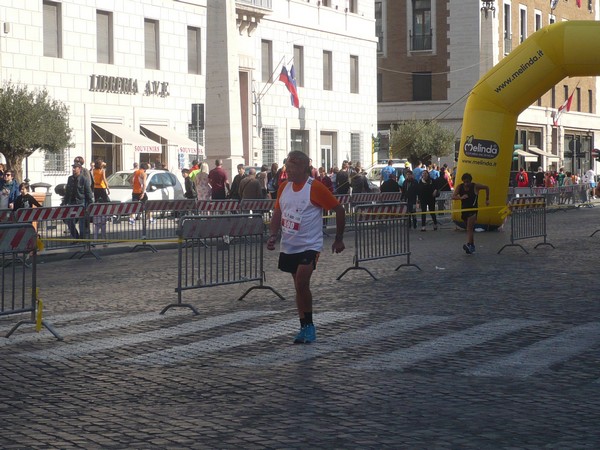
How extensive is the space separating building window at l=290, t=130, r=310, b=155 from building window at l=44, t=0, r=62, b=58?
14.4m

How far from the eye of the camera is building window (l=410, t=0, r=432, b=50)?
7012cm

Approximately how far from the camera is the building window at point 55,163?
37369 millimetres

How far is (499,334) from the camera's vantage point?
11.4m

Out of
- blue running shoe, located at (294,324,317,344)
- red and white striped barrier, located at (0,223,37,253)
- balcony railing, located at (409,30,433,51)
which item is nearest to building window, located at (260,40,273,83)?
balcony railing, located at (409,30,433,51)

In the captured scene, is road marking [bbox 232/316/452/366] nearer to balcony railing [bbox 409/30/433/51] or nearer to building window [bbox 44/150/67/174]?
building window [bbox 44/150/67/174]

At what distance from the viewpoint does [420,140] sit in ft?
207

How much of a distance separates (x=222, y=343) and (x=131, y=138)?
29614 millimetres

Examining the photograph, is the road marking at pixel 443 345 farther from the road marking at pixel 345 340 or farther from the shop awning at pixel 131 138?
the shop awning at pixel 131 138

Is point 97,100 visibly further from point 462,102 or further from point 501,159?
point 462,102

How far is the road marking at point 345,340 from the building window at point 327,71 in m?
41.2

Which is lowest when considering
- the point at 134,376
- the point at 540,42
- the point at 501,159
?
the point at 134,376

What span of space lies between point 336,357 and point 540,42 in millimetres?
19182

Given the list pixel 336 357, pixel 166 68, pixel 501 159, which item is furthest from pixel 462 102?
pixel 336 357

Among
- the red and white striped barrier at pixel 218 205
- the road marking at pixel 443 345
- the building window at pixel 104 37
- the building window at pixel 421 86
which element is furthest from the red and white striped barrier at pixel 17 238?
the building window at pixel 421 86
